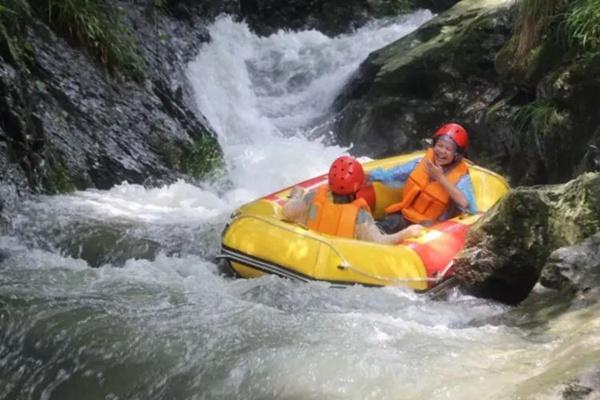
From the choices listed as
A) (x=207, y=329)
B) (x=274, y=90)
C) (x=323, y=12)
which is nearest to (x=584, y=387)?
(x=207, y=329)

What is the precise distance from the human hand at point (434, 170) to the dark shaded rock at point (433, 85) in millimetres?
1723

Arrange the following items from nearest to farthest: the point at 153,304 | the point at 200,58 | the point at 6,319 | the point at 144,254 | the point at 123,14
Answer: the point at 6,319 < the point at 153,304 < the point at 144,254 < the point at 123,14 < the point at 200,58

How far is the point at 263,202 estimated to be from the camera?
16.9 ft

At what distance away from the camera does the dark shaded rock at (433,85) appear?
725 cm

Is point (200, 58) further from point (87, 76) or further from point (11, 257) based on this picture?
point (11, 257)

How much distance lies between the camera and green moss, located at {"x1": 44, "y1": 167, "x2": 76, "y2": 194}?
5477 millimetres

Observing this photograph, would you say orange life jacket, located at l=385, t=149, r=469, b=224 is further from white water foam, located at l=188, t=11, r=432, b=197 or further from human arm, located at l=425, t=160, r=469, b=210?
white water foam, located at l=188, t=11, r=432, b=197

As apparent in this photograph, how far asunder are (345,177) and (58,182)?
91.2 inches

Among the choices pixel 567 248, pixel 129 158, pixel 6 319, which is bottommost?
pixel 6 319

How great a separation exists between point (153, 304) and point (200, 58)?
683cm

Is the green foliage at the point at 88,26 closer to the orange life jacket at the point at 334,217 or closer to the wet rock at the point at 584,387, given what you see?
the orange life jacket at the point at 334,217

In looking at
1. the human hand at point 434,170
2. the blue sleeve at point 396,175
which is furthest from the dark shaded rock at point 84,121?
the human hand at point 434,170

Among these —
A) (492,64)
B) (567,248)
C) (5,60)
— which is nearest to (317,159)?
(492,64)

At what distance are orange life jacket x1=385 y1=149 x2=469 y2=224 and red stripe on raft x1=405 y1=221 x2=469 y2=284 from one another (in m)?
0.48
